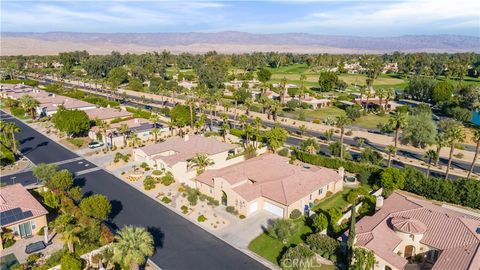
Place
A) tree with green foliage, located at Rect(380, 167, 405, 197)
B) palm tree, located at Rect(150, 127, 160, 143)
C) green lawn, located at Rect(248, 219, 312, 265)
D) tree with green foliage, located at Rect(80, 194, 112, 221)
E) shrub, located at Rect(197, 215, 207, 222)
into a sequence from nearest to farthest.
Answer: green lawn, located at Rect(248, 219, 312, 265)
tree with green foliage, located at Rect(80, 194, 112, 221)
shrub, located at Rect(197, 215, 207, 222)
tree with green foliage, located at Rect(380, 167, 405, 197)
palm tree, located at Rect(150, 127, 160, 143)

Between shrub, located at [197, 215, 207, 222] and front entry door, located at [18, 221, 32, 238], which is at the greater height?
front entry door, located at [18, 221, 32, 238]

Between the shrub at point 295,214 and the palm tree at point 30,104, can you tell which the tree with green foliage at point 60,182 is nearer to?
the shrub at point 295,214

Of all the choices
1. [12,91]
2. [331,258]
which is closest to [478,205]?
[331,258]

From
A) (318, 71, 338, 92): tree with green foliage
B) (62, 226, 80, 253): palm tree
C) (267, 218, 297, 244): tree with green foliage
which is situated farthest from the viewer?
(318, 71, 338, 92): tree with green foliage

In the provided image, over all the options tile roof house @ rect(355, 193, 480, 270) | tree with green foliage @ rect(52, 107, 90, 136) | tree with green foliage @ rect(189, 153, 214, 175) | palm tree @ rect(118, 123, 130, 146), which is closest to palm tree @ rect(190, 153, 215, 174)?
tree with green foliage @ rect(189, 153, 214, 175)

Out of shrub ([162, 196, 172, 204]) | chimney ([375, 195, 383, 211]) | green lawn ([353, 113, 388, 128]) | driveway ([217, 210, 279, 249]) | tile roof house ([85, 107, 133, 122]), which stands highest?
tile roof house ([85, 107, 133, 122])

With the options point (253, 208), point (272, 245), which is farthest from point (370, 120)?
point (272, 245)

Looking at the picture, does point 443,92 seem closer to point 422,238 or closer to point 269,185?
point 269,185

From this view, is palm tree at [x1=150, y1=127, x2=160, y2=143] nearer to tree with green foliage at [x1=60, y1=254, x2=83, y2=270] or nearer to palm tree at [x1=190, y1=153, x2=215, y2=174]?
palm tree at [x1=190, y1=153, x2=215, y2=174]
